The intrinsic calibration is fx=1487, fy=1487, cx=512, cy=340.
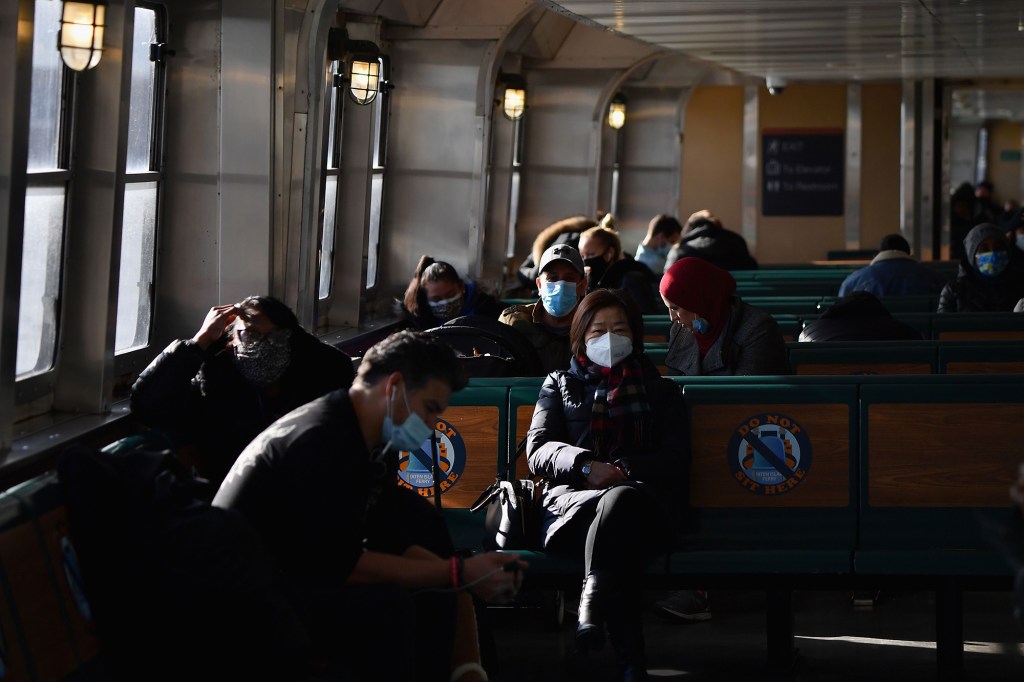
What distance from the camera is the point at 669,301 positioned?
22.4 ft

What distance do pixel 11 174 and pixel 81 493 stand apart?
1584mm

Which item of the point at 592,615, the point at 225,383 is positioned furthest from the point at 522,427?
the point at 225,383

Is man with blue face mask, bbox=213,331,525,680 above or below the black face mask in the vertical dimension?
below

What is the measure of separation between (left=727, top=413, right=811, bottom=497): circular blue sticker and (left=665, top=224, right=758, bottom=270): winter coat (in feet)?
22.8

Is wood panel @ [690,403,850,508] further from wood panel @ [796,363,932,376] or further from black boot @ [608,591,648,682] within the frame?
wood panel @ [796,363,932,376]

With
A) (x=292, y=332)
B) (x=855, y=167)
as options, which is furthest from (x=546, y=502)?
(x=855, y=167)

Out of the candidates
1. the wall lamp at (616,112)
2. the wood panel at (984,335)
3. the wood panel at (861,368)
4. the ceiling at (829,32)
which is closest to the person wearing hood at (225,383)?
the wood panel at (861,368)

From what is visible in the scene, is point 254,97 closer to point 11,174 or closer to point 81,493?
point 11,174

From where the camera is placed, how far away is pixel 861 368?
769cm

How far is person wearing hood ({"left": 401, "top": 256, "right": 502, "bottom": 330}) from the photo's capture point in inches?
327

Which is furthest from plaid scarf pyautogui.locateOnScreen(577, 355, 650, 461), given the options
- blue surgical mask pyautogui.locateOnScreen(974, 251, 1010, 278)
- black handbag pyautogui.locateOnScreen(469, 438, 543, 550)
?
blue surgical mask pyautogui.locateOnScreen(974, 251, 1010, 278)

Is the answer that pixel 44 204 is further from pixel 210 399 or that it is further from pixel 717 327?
pixel 717 327

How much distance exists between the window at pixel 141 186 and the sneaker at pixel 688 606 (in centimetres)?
299

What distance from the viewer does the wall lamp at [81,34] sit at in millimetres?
5715
